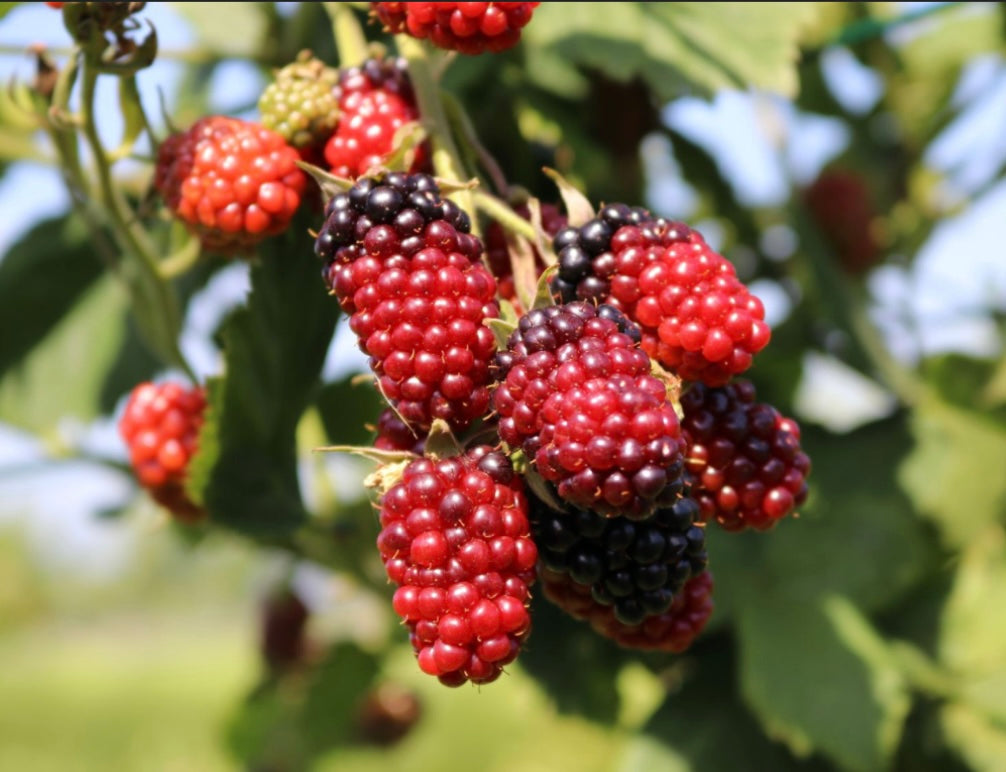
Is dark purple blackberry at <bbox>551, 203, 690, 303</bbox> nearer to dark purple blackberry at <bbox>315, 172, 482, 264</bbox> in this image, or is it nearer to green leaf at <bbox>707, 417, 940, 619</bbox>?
dark purple blackberry at <bbox>315, 172, 482, 264</bbox>

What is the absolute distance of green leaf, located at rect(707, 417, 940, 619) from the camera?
121cm

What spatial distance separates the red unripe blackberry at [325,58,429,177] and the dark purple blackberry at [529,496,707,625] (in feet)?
0.87

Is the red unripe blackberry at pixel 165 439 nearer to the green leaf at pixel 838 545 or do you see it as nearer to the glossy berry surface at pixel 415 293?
the glossy berry surface at pixel 415 293

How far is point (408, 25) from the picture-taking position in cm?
64

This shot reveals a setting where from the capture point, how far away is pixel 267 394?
0.94 m

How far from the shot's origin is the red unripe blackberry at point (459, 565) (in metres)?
0.55

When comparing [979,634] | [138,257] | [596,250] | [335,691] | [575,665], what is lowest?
[335,691]

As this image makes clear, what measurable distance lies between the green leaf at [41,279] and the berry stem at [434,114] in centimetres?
77

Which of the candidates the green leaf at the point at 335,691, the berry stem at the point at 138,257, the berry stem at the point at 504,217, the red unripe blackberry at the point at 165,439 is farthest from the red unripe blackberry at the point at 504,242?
the green leaf at the point at 335,691

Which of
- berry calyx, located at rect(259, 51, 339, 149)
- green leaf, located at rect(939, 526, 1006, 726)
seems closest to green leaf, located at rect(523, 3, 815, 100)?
berry calyx, located at rect(259, 51, 339, 149)

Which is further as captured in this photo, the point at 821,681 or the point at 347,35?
the point at 821,681

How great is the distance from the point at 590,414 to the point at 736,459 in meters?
0.15

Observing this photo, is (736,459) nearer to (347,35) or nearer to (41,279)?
(347,35)

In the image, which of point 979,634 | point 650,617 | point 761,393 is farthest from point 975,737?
point 650,617
